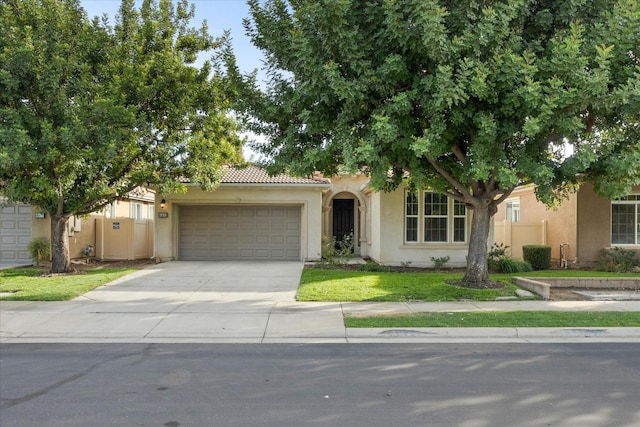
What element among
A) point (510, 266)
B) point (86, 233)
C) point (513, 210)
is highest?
point (513, 210)

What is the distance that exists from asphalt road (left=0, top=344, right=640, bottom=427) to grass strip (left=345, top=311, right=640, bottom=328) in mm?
943

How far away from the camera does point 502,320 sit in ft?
28.0

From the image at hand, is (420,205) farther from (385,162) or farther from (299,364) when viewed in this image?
(299,364)

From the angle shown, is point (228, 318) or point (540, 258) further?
point (540, 258)

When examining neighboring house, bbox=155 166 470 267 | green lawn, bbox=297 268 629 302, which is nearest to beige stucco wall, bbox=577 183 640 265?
green lawn, bbox=297 268 629 302

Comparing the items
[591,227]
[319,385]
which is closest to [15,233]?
[319,385]

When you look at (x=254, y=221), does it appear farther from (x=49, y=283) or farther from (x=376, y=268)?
(x=49, y=283)

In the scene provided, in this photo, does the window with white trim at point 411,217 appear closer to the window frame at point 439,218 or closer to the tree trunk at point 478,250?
the window frame at point 439,218

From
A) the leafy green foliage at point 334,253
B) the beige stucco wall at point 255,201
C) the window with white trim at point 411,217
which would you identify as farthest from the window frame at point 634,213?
the beige stucco wall at point 255,201

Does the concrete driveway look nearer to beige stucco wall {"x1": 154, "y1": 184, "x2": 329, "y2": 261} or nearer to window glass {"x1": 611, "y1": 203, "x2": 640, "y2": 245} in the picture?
beige stucco wall {"x1": 154, "y1": 184, "x2": 329, "y2": 261}

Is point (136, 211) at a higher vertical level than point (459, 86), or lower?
lower

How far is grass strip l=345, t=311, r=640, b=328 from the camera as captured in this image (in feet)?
27.1

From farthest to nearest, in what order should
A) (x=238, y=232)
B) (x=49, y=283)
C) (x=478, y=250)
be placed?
(x=238, y=232) → (x=49, y=283) → (x=478, y=250)

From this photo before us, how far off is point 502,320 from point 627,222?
38.8 ft
